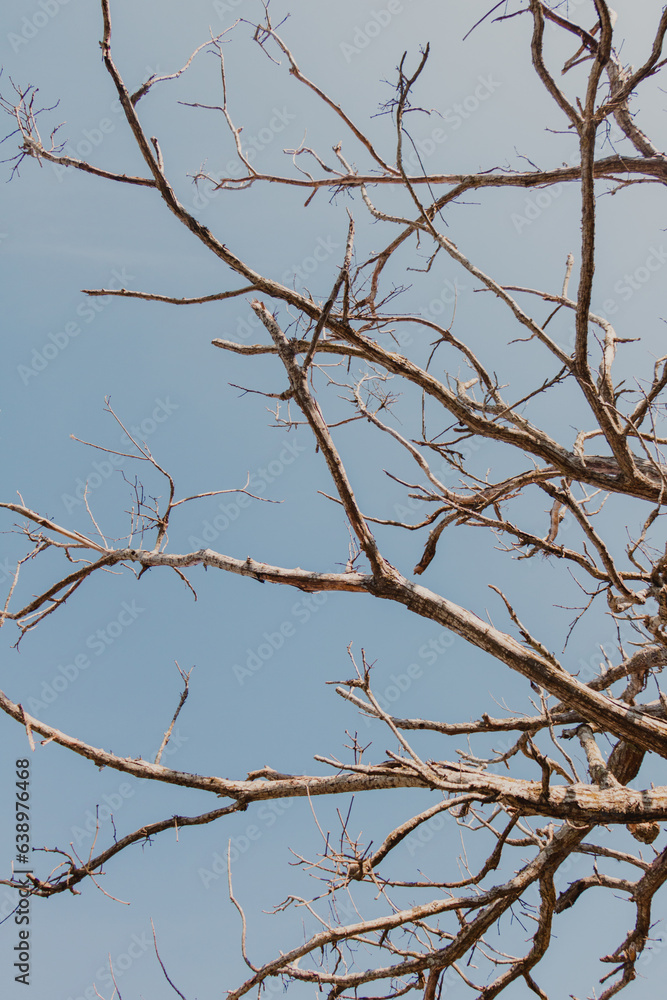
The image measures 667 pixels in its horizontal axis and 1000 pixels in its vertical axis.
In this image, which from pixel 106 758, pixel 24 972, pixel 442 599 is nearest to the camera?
pixel 442 599

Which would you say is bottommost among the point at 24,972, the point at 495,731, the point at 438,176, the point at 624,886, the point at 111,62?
the point at 24,972

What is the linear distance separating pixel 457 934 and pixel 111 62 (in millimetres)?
6172

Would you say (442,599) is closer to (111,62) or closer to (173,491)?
(173,491)

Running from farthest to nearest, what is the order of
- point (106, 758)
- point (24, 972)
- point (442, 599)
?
point (24, 972) → point (106, 758) → point (442, 599)

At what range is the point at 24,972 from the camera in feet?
18.2

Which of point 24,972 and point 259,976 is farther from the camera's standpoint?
point 24,972

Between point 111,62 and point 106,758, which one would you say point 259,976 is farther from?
point 111,62

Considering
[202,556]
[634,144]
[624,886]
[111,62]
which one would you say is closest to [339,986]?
[624,886]

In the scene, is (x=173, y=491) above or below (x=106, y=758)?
above

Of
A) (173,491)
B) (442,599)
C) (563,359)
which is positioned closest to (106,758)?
(173,491)

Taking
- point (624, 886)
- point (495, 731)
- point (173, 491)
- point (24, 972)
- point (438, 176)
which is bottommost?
point (24, 972)

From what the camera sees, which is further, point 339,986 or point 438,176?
point 438,176

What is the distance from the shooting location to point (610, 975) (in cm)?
521

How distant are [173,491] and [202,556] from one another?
3.16 feet
